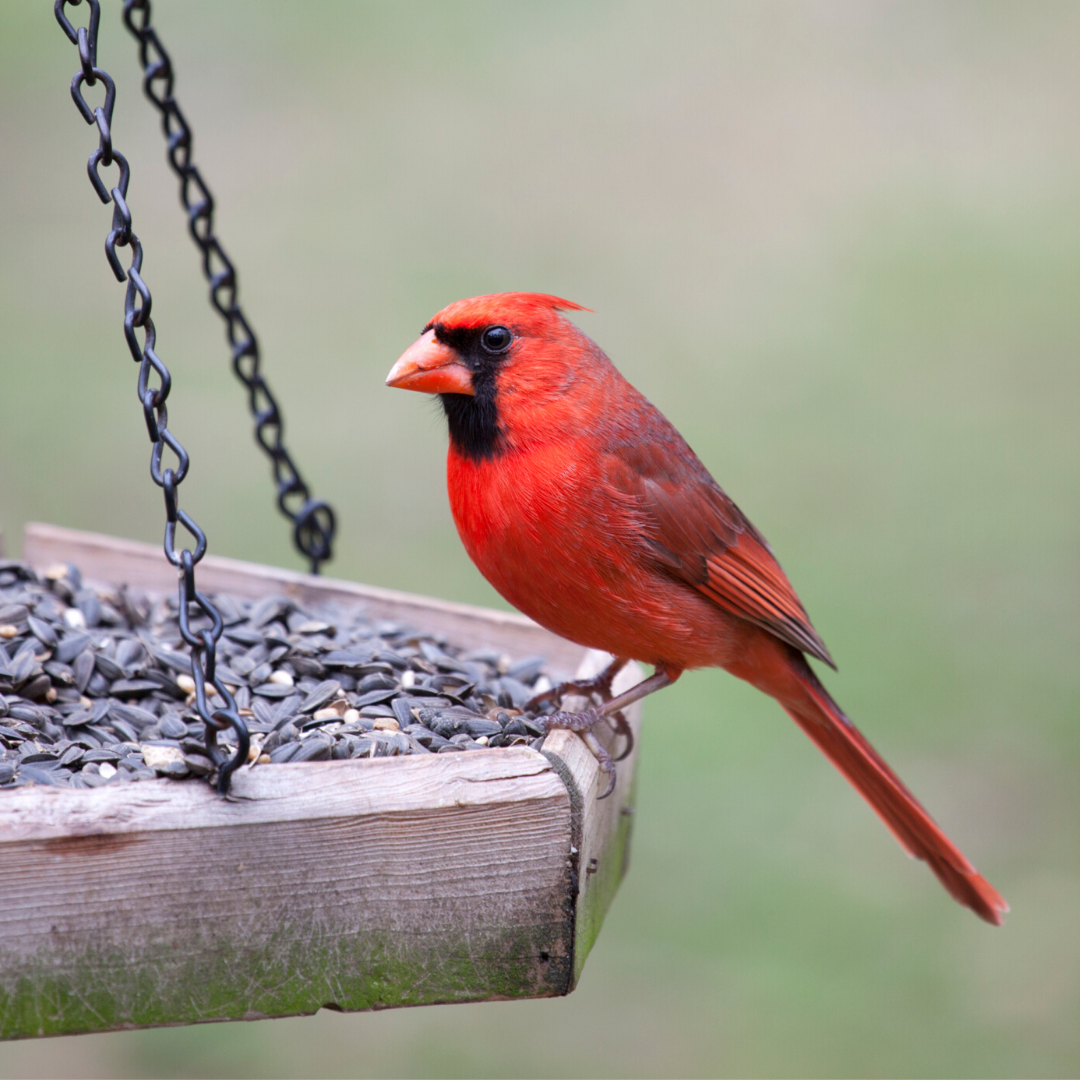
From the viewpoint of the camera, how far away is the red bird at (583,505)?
2773mm

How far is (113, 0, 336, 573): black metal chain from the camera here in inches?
117

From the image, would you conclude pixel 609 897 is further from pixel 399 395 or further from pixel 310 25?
pixel 310 25

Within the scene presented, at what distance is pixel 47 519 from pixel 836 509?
10.5 ft

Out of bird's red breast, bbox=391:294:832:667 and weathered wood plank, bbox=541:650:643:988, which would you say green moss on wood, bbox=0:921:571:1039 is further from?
bird's red breast, bbox=391:294:832:667

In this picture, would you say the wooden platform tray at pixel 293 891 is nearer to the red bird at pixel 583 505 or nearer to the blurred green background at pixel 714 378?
the red bird at pixel 583 505

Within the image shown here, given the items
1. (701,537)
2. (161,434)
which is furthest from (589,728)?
(161,434)

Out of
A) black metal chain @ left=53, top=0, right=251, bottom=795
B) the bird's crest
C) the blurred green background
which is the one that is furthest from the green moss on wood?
the blurred green background

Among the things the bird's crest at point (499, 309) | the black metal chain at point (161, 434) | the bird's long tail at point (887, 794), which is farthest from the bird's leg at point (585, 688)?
the black metal chain at point (161, 434)

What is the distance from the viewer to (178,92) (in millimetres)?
7320

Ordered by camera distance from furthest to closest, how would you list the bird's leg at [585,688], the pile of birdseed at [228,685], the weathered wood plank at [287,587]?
the weathered wood plank at [287,587] < the bird's leg at [585,688] < the pile of birdseed at [228,685]

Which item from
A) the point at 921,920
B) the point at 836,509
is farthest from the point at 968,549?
the point at 921,920

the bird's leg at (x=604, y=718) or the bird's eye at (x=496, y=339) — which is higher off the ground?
the bird's eye at (x=496, y=339)

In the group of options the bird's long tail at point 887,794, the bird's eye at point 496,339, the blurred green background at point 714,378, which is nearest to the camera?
the bird's eye at point 496,339

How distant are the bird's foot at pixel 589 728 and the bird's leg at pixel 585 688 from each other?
0.86 ft
